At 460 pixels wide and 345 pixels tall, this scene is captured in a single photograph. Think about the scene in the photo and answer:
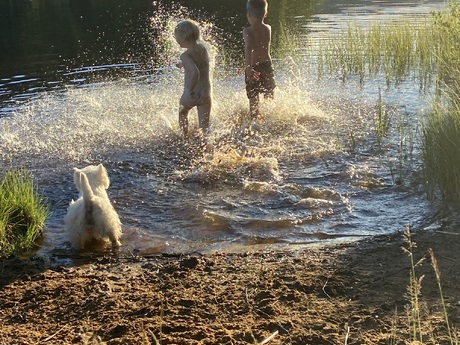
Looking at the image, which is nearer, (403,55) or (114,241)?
(114,241)

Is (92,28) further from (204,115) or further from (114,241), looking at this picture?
(114,241)

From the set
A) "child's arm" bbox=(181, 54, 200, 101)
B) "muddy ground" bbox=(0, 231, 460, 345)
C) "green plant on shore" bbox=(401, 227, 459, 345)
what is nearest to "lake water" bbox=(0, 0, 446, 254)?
"muddy ground" bbox=(0, 231, 460, 345)

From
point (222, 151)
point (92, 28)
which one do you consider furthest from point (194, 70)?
point (92, 28)

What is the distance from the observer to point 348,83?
1345 cm

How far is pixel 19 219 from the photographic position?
19.8 feet

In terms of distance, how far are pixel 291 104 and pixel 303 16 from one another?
1731cm

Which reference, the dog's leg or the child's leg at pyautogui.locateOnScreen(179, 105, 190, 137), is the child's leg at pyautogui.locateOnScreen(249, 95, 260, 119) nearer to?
the child's leg at pyautogui.locateOnScreen(179, 105, 190, 137)

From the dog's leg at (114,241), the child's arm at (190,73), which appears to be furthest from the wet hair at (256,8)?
the dog's leg at (114,241)

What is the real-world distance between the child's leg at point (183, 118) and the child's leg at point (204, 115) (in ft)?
0.75

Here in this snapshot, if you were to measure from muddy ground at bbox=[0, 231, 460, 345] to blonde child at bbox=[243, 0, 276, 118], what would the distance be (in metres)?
5.39

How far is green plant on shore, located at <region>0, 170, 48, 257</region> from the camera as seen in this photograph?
5725mm

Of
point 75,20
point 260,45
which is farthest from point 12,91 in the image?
point 75,20

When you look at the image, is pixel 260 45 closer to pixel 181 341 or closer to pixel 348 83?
pixel 348 83

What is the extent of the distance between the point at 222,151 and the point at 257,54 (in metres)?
2.37
